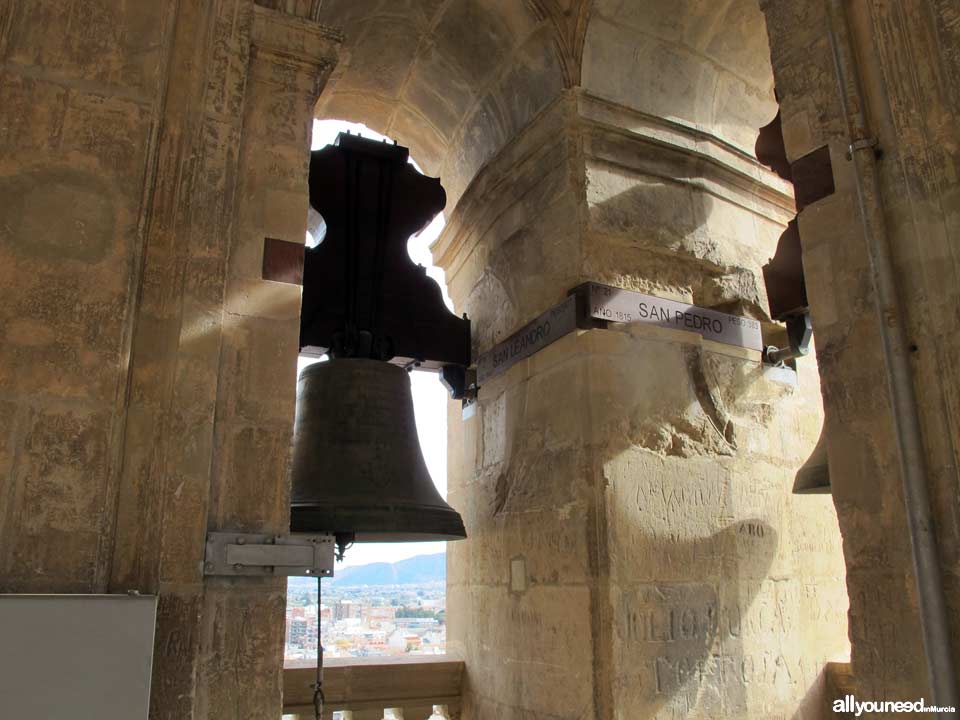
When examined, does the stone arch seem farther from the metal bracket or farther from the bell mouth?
the metal bracket

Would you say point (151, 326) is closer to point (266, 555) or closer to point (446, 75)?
point (266, 555)

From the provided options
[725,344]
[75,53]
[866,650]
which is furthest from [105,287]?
[725,344]

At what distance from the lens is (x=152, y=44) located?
2049 mm

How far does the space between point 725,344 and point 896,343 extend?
5.37 feet

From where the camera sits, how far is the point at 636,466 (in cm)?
302

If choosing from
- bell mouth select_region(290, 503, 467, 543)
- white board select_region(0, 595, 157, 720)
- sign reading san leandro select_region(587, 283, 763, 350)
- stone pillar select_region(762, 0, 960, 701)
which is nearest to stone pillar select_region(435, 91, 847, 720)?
sign reading san leandro select_region(587, 283, 763, 350)

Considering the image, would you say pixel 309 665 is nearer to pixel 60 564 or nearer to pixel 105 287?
pixel 60 564

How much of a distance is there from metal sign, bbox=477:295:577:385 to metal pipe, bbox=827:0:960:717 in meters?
1.31

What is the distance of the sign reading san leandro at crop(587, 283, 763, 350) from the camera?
10.3ft

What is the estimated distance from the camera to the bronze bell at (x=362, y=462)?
268 cm

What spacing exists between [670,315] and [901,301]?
1.47m

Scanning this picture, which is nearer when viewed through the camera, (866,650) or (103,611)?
(103,611)

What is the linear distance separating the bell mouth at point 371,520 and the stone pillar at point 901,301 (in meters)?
1.36

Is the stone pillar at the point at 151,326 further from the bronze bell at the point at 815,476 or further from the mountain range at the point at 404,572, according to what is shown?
the mountain range at the point at 404,572
